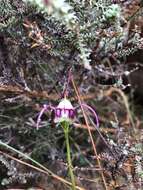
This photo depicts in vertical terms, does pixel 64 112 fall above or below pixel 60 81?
below

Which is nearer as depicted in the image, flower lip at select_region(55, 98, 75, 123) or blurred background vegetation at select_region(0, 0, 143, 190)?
flower lip at select_region(55, 98, 75, 123)

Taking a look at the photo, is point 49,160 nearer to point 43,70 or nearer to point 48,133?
point 48,133

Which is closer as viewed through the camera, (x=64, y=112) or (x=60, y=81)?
(x=64, y=112)

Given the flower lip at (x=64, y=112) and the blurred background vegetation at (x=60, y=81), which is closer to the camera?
the flower lip at (x=64, y=112)

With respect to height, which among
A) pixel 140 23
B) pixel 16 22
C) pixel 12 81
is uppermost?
pixel 140 23

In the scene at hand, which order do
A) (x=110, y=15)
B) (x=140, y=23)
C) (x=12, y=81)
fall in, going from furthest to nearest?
1. (x=140, y=23)
2. (x=12, y=81)
3. (x=110, y=15)

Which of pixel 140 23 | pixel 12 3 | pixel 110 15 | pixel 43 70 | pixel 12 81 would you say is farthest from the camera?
pixel 140 23

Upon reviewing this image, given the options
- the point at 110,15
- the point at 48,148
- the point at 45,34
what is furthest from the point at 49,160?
the point at 110,15

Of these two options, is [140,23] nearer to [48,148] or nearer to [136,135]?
[136,135]

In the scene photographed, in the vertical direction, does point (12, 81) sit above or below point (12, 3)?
below

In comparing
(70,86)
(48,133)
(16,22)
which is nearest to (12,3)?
(16,22)

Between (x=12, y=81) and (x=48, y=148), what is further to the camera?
(x=48, y=148)
